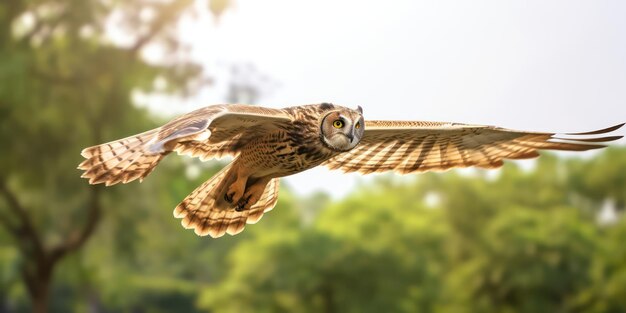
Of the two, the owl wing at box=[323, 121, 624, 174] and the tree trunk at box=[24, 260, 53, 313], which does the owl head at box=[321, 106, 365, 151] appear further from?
the tree trunk at box=[24, 260, 53, 313]

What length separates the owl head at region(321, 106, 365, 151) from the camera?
5102 mm

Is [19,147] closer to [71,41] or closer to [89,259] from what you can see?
[71,41]

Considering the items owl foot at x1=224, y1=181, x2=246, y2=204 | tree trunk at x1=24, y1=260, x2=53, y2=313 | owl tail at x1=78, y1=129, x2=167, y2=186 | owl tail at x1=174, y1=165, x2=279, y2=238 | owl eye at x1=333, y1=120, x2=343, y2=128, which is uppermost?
owl eye at x1=333, y1=120, x2=343, y2=128

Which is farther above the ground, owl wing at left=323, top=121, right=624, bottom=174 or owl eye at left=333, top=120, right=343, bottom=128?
owl eye at left=333, top=120, right=343, bottom=128

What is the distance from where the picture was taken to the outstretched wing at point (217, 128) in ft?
14.4

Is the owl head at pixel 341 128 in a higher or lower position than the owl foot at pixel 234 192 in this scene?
higher

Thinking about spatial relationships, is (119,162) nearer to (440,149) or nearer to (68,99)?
(440,149)

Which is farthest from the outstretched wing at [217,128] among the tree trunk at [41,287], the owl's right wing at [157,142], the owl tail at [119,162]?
the tree trunk at [41,287]

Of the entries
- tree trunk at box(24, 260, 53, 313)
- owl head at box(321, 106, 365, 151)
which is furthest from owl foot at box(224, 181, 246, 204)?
tree trunk at box(24, 260, 53, 313)

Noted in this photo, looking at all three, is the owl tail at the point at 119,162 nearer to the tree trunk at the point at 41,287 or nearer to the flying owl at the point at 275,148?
the flying owl at the point at 275,148

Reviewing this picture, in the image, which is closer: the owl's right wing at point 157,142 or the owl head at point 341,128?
the owl's right wing at point 157,142

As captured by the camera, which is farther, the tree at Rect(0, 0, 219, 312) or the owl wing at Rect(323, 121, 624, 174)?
the tree at Rect(0, 0, 219, 312)

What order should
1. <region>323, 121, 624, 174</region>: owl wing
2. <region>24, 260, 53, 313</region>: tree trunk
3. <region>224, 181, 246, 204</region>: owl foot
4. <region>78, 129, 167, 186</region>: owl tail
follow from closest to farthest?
<region>78, 129, 167, 186</region>: owl tail
<region>224, 181, 246, 204</region>: owl foot
<region>323, 121, 624, 174</region>: owl wing
<region>24, 260, 53, 313</region>: tree trunk

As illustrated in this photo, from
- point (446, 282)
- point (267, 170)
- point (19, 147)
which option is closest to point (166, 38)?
point (19, 147)
